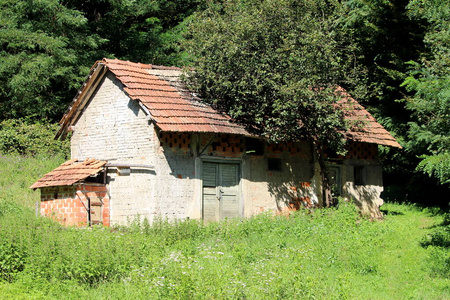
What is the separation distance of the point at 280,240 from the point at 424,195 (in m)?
11.1

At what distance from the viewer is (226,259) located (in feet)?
35.9

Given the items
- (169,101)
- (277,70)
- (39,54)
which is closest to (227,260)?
(169,101)

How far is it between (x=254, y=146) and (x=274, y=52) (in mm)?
2973

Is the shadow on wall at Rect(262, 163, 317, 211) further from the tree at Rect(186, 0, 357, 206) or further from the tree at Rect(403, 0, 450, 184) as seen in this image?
the tree at Rect(403, 0, 450, 184)

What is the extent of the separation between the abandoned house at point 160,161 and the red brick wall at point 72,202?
1.1 inches

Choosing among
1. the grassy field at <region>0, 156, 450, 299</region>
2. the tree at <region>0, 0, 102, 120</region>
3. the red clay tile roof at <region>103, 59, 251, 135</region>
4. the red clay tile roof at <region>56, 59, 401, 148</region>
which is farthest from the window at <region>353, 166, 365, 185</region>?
the tree at <region>0, 0, 102, 120</region>

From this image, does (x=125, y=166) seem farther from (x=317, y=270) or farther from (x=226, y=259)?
(x=317, y=270)

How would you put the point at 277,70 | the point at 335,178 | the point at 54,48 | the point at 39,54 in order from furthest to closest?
the point at 39,54 → the point at 54,48 → the point at 335,178 → the point at 277,70

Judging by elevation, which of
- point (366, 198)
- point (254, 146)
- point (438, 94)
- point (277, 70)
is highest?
point (277, 70)

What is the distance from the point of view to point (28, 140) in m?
23.0

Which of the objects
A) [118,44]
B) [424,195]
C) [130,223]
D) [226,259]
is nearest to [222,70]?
[130,223]

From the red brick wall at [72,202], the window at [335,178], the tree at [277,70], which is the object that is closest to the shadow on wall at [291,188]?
the window at [335,178]

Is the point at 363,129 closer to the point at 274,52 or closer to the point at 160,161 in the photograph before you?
the point at 274,52

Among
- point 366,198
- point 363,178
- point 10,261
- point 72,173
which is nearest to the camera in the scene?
point 10,261
